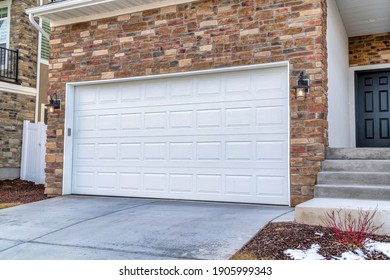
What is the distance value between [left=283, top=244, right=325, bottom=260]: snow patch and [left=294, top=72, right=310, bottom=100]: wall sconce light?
2873 mm

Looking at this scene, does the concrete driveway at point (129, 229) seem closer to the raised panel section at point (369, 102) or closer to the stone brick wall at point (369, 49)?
the raised panel section at point (369, 102)

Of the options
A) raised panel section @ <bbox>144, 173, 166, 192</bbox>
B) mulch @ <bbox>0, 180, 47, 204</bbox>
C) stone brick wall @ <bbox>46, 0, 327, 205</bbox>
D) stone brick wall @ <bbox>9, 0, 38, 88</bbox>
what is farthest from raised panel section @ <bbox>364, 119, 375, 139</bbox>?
stone brick wall @ <bbox>9, 0, 38, 88</bbox>

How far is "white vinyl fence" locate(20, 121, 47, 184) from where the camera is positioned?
426 inches

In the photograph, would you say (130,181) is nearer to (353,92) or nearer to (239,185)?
(239,185)

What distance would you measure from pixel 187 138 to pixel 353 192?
297cm

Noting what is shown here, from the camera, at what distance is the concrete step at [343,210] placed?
408 cm

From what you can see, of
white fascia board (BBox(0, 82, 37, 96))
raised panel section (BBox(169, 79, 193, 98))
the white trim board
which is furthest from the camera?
white fascia board (BBox(0, 82, 37, 96))

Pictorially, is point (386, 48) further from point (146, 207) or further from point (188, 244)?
point (188, 244)

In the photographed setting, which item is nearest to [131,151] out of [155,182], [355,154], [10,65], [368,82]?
[155,182]

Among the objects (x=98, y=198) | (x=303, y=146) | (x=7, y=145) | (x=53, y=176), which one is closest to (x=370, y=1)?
(x=303, y=146)

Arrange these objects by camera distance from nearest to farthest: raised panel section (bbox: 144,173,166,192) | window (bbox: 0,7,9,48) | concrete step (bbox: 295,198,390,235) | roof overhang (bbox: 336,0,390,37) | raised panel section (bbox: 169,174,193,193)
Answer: concrete step (bbox: 295,198,390,235), raised panel section (bbox: 169,174,193,193), raised panel section (bbox: 144,173,166,192), roof overhang (bbox: 336,0,390,37), window (bbox: 0,7,9,48)

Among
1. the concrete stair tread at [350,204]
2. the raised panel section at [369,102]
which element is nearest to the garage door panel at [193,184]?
the concrete stair tread at [350,204]

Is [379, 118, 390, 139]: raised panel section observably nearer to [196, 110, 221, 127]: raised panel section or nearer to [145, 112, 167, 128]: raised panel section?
[196, 110, 221, 127]: raised panel section

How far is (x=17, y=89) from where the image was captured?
11.4m
